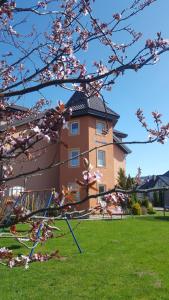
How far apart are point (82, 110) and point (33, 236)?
2766 centimetres

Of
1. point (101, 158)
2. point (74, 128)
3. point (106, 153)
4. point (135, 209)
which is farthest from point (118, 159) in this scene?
point (74, 128)

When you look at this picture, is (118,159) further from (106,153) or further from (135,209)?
(135,209)

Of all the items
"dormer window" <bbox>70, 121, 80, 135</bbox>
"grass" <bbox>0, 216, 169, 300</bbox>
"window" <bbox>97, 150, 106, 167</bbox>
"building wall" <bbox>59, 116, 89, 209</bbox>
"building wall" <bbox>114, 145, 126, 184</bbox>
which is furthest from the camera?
"building wall" <bbox>114, 145, 126, 184</bbox>

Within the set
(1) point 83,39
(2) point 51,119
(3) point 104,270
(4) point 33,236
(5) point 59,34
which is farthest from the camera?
(3) point 104,270

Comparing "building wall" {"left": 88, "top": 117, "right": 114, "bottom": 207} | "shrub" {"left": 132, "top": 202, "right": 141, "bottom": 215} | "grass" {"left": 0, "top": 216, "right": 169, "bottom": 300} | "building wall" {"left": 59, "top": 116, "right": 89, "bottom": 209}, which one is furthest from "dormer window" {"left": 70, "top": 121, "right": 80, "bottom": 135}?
"grass" {"left": 0, "top": 216, "right": 169, "bottom": 300}

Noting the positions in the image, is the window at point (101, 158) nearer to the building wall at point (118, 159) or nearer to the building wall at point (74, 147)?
the building wall at point (74, 147)

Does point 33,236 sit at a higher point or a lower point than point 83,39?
lower

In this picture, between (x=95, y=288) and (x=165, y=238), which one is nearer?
(x=95, y=288)

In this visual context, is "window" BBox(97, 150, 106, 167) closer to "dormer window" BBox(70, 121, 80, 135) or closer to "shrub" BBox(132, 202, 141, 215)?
"dormer window" BBox(70, 121, 80, 135)

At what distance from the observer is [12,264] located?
110 inches

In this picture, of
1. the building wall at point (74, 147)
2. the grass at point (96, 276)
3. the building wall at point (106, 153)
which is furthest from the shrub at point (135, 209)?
the grass at point (96, 276)

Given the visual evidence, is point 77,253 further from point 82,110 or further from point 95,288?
point 82,110

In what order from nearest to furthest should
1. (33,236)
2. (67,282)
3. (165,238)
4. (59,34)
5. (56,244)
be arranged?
(33,236) → (59,34) → (67,282) → (56,244) → (165,238)

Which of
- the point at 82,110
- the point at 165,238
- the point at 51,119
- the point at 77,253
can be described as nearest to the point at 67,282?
the point at 77,253
